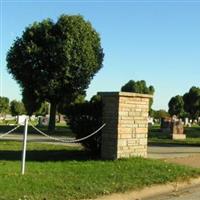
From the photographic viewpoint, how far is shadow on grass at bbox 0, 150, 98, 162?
50.0ft

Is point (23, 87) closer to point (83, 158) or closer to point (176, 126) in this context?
point (176, 126)

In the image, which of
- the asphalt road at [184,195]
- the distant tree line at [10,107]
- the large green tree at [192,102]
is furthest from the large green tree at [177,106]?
the asphalt road at [184,195]

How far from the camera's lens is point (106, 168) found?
1293 cm

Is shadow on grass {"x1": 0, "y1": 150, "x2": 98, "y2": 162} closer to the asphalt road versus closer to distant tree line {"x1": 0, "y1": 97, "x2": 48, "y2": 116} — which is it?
the asphalt road

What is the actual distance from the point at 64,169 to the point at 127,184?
181 centimetres

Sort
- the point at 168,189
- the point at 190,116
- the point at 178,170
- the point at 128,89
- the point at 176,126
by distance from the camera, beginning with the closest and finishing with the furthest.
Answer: the point at 168,189 → the point at 178,170 → the point at 176,126 → the point at 128,89 → the point at 190,116

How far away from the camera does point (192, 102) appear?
364ft

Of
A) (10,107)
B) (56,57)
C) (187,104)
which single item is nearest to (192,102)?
(187,104)

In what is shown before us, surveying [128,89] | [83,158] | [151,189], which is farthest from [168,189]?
[128,89]

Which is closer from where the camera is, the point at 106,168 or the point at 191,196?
the point at 191,196

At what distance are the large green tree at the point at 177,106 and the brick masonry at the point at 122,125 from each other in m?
102

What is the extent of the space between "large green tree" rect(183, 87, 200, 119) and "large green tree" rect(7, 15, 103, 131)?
229ft

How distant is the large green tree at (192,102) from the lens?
110 meters

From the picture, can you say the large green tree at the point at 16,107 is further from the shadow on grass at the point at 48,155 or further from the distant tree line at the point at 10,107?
the shadow on grass at the point at 48,155
